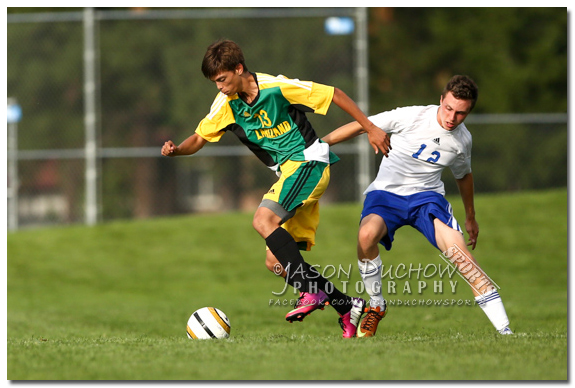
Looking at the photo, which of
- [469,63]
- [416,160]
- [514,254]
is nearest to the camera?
[416,160]

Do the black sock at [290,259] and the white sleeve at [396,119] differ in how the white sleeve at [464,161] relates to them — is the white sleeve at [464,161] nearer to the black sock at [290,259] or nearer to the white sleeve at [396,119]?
the white sleeve at [396,119]

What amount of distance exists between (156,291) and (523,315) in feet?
18.7

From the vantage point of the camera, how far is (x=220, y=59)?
5395 mm

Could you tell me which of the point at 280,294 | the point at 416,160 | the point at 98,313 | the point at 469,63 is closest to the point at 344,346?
the point at 416,160

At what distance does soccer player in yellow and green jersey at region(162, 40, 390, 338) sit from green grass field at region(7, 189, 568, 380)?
1.89 ft

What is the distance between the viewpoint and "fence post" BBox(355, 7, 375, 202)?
13.4 metres

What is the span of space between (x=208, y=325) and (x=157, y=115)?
10217mm

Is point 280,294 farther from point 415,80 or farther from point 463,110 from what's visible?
point 415,80

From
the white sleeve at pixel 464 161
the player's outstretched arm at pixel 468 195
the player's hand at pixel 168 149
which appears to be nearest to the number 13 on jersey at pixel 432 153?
the white sleeve at pixel 464 161

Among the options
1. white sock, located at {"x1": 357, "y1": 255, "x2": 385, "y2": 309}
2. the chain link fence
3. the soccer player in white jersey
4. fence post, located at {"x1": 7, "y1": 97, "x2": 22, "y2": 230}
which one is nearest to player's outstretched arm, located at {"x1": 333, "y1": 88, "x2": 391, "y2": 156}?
the soccer player in white jersey

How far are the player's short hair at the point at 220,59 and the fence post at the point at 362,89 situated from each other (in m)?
7.94

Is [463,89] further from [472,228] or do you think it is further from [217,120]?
[217,120]

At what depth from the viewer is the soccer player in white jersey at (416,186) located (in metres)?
5.69

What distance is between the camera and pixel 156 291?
1199 centimetres
